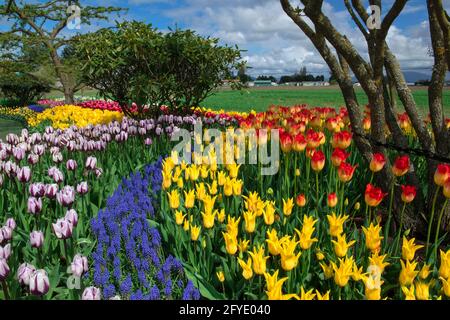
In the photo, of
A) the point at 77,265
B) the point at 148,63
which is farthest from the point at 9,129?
the point at 77,265

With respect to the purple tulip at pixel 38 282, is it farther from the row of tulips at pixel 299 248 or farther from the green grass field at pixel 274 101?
the green grass field at pixel 274 101

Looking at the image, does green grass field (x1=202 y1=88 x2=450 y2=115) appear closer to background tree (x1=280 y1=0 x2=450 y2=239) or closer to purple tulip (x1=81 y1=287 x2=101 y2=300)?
background tree (x1=280 y1=0 x2=450 y2=239)

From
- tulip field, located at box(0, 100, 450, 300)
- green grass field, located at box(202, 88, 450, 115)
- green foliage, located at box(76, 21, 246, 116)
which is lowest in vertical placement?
tulip field, located at box(0, 100, 450, 300)

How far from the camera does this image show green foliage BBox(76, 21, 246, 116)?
8469 mm

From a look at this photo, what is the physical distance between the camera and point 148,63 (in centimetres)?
880

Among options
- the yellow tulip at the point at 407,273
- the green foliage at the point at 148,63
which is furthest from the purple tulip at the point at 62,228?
the green foliage at the point at 148,63

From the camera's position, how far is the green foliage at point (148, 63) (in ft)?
27.8

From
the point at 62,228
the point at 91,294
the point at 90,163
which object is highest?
the point at 90,163

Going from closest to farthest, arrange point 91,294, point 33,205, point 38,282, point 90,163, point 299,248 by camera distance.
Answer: point 91,294, point 38,282, point 299,248, point 33,205, point 90,163

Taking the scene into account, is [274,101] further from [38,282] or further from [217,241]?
[38,282]

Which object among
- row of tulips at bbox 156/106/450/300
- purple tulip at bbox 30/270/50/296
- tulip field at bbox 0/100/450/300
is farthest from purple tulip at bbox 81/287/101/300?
row of tulips at bbox 156/106/450/300
